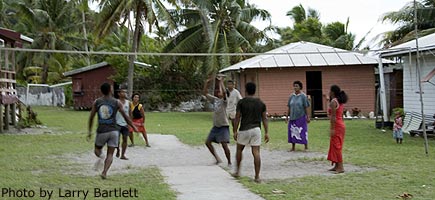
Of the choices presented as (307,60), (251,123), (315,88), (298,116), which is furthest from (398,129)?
(315,88)

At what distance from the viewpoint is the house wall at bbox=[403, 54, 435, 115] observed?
16.9 metres

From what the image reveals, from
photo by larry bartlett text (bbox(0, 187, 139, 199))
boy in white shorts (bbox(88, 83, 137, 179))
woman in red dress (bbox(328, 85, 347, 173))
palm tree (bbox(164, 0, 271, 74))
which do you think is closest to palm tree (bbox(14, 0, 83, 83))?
palm tree (bbox(164, 0, 271, 74))

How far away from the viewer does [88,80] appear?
36.2 m

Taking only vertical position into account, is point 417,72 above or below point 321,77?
below

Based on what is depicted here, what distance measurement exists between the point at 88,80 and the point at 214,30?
11563 mm

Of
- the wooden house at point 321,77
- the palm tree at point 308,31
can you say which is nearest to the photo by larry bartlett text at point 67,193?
the wooden house at point 321,77

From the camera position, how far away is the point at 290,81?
2495 cm

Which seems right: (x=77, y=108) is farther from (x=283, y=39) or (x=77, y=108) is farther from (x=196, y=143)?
(x=196, y=143)

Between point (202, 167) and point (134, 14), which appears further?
point (134, 14)

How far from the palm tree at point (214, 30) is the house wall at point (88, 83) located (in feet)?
26.9

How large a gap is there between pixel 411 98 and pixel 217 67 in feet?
42.8

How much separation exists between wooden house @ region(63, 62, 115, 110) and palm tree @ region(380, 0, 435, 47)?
17187 millimetres

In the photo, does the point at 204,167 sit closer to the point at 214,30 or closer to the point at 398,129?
the point at 398,129

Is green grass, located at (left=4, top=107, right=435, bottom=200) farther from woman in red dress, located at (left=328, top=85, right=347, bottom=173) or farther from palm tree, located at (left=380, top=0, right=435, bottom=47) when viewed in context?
palm tree, located at (left=380, top=0, right=435, bottom=47)
